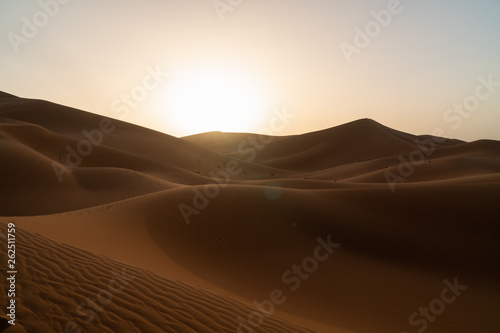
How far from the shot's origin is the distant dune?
374 centimetres

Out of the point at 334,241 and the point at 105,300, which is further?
the point at 334,241

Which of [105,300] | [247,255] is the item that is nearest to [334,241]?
[247,255]

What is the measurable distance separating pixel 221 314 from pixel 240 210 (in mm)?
5101

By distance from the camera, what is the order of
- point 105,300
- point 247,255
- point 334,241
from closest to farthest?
point 105,300 < point 247,255 < point 334,241

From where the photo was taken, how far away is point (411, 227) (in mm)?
8266

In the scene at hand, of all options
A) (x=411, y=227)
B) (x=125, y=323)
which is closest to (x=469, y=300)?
(x=411, y=227)

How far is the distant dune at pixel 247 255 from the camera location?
12.3 ft

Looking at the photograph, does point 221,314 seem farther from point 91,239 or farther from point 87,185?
point 87,185

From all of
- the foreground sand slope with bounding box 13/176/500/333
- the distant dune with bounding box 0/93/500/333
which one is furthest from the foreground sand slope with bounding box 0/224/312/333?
the foreground sand slope with bounding box 13/176/500/333

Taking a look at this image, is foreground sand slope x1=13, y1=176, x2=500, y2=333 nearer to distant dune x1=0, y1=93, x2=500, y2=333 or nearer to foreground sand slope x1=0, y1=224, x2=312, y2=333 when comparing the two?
distant dune x1=0, y1=93, x2=500, y2=333

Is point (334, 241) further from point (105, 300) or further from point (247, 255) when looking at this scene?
point (105, 300)

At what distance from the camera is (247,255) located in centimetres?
696

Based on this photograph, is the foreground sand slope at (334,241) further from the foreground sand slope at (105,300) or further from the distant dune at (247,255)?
the foreground sand slope at (105,300)

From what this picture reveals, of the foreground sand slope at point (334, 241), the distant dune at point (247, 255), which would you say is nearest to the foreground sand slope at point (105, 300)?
the distant dune at point (247, 255)
